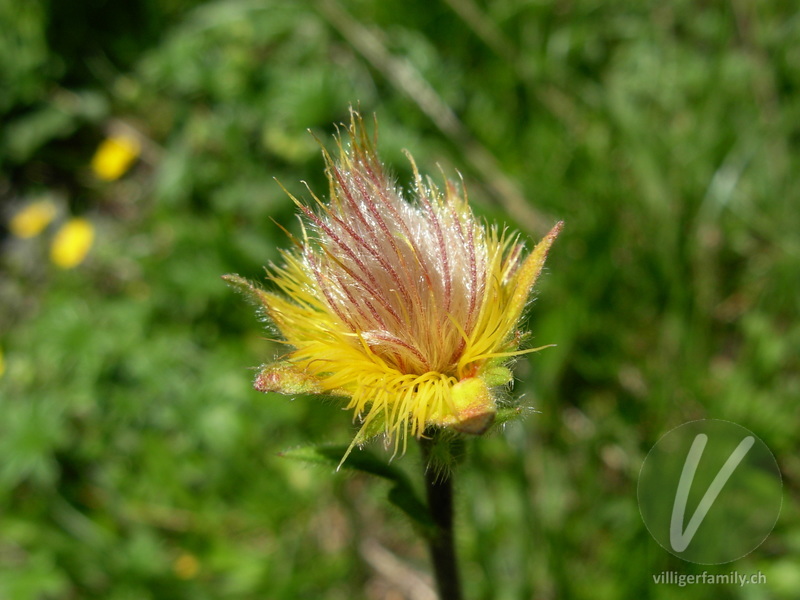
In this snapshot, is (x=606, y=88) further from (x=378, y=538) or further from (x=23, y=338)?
(x=23, y=338)

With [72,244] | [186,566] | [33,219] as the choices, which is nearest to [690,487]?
[186,566]

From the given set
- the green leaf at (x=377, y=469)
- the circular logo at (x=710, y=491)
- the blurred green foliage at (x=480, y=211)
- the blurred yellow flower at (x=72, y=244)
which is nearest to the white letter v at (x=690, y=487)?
the circular logo at (x=710, y=491)

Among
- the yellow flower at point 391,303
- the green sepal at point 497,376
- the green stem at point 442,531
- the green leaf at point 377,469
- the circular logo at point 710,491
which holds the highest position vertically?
the yellow flower at point 391,303

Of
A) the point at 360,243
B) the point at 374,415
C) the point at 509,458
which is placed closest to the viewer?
the point at 374,415

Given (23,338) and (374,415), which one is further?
(23,338)

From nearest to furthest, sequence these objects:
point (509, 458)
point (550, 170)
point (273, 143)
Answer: point (509, 458) → point (550, 170) → point (273, 143)

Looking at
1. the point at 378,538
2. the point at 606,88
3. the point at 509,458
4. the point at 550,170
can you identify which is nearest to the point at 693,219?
Answer: the point at 550,170

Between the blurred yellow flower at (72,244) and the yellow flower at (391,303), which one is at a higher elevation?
the yellow flower at (391,303)

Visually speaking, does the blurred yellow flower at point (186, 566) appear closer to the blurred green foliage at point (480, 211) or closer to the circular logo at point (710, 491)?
the blurred green foliage at point (480, 211)
